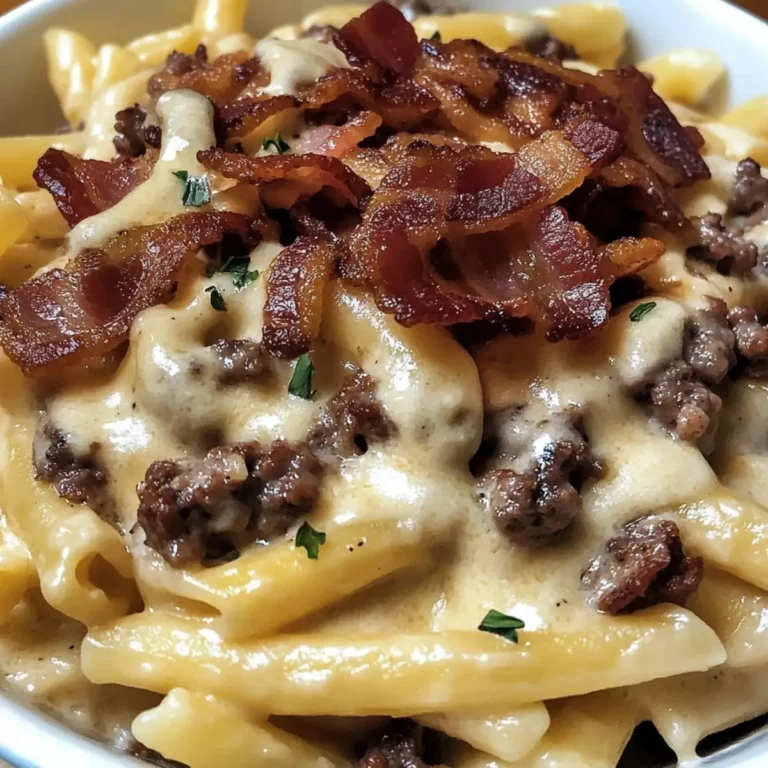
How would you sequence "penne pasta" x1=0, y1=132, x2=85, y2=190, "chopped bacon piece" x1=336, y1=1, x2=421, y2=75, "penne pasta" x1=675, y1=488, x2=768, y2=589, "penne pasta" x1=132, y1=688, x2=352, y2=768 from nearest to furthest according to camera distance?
"penne pasta" x1=132, y1=688, x2=352, y2=768
"penne pasta" x1=675, y1=488, x2=768, y2=589
"chopped bacon piece" x1=336, y1=1, x2=421, y2=75
"penne pasta" x1=0, y1=132, x2=85, y2=190

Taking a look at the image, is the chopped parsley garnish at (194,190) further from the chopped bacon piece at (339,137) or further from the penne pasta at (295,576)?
the penne pasta at (295,576)

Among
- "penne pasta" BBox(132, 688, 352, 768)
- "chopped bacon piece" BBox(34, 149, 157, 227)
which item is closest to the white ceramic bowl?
"chopped bacon piece" BBox(34, 149, 157, 227)

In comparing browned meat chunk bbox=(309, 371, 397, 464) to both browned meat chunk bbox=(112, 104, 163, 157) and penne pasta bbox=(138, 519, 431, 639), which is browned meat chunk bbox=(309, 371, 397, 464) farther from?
browned meat chunk bbox=(112, 104, 163, 157)

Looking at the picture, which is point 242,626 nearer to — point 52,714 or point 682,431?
point 52,714

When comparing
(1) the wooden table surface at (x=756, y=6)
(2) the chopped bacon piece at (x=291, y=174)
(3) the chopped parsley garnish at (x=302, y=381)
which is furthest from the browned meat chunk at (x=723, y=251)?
(1) the wooden table surface at (x=756, y=6)

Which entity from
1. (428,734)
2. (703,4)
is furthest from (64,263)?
(703,4)

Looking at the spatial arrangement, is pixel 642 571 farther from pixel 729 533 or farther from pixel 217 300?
pixel 217 300
